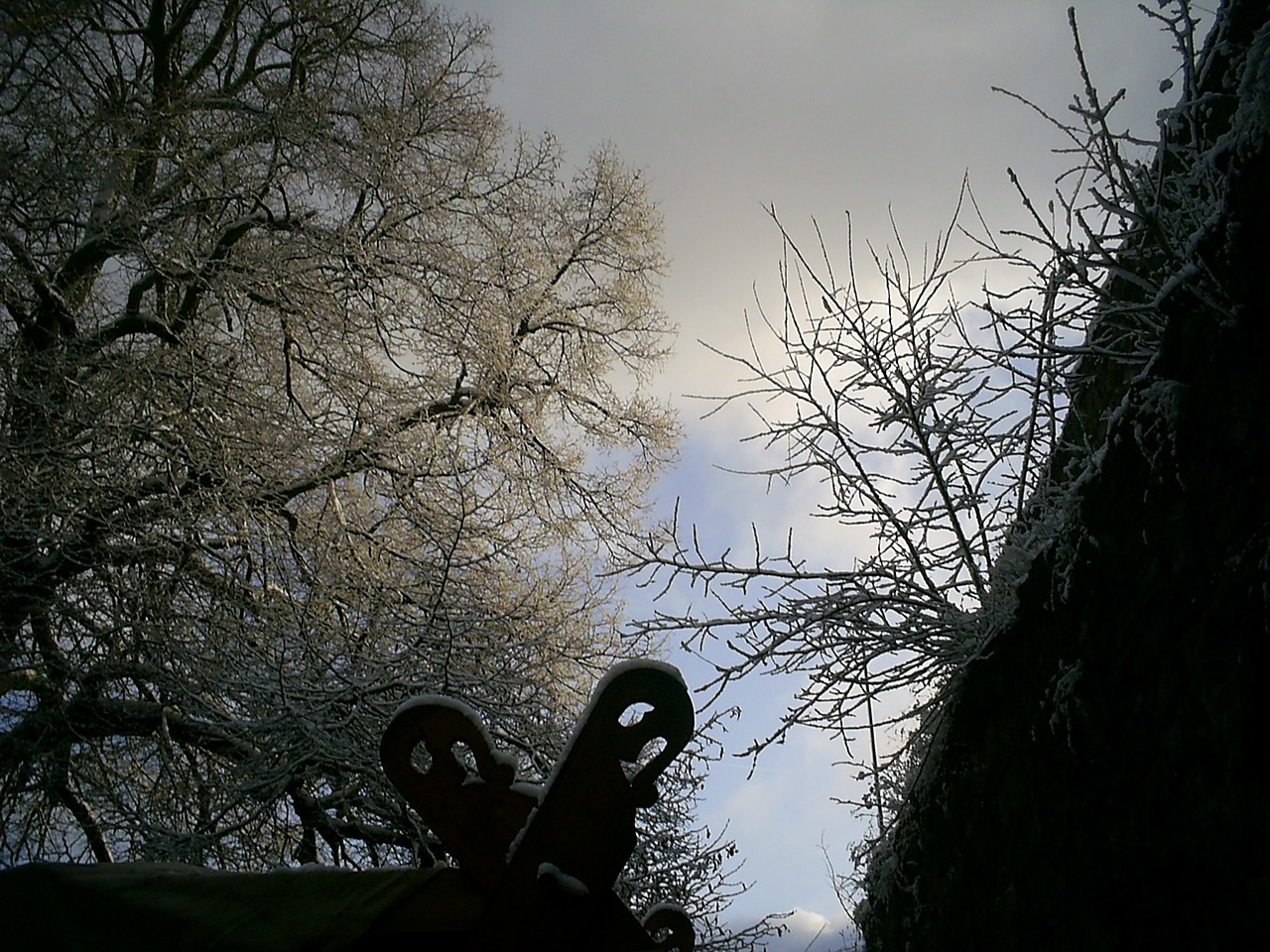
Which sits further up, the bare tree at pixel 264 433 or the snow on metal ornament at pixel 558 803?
the bare tree at pixel 264 433

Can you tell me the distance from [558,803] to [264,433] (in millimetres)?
6246

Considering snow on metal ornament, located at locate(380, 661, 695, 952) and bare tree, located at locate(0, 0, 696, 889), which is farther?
bare tree, located at locate(0, 0, 696, 889)

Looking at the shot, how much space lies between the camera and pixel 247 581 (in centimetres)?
704

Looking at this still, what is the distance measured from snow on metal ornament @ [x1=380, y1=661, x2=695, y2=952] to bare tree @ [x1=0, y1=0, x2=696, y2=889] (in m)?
4.34

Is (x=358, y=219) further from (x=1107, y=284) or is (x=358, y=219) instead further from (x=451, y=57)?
(x=1107, y=284)

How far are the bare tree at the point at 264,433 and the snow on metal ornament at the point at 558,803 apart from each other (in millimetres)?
4339

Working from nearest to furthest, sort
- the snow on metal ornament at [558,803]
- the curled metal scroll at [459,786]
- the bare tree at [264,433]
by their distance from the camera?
the snow on metal ornament at [558,803]
the curled metal scroll at [459,786]
the bare tree at [264,433]

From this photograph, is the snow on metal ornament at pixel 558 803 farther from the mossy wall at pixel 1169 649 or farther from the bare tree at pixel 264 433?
the bare tree at pixel 264 433

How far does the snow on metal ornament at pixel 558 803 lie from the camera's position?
1518 millimetres

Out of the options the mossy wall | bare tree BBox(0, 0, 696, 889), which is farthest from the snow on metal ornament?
bare tree BBox(0, 0, 696, 889)

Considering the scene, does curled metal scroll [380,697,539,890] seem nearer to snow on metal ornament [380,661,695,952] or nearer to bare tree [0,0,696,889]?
snow on metal ornament [380,661,695,952]

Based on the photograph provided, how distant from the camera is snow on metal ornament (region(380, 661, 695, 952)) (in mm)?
1518

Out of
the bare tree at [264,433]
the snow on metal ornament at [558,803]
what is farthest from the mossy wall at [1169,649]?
the bare tree at [264,433]

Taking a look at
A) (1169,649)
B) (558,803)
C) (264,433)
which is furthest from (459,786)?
(264,433)
